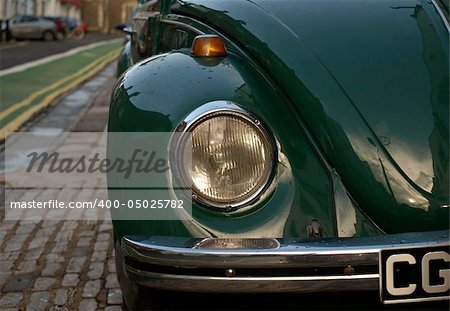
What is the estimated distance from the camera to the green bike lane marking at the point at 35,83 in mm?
8695

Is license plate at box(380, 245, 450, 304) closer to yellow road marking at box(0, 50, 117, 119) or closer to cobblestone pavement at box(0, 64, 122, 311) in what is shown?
cobblestone pavement at box(0, 64, 122, 311)

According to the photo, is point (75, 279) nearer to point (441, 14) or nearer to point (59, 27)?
point (441, 14)

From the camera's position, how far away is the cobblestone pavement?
2941 mm

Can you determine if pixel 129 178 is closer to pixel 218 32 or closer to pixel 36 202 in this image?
pixel 218 32

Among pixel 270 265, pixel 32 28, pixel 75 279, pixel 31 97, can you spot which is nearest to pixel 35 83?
pixel 31 97

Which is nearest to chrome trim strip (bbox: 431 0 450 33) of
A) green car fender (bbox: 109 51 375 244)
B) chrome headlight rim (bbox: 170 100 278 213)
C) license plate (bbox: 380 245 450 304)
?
green car fender (bbox: 109 51 375 244)

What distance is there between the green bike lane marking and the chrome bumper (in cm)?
553

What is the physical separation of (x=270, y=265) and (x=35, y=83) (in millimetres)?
11417

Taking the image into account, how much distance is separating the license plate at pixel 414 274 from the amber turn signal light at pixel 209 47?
91 centimetres

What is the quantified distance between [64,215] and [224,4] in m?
2.33

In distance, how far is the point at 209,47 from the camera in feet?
7.23

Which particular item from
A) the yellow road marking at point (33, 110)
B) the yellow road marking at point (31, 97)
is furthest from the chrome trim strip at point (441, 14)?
the yellow road marking at point (31, 97)

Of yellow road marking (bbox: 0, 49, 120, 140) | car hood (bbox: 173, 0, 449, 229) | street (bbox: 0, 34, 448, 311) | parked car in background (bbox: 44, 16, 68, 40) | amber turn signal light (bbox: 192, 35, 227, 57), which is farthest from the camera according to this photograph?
parked car in background (bbox: 44, 16, 68, 40)

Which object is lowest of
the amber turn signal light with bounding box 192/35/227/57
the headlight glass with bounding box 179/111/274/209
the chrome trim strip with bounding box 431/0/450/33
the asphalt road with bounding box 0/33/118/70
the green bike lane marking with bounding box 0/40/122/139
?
the asphalt road with bounding box 0/33/118/70
